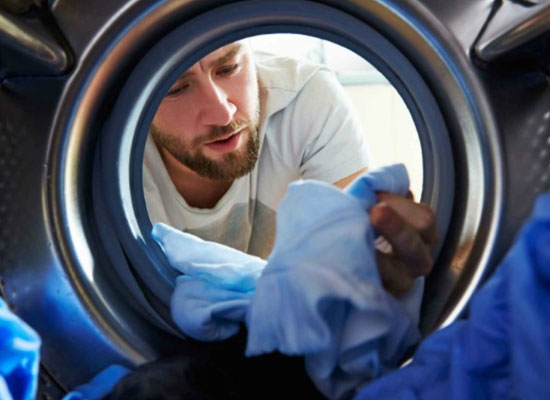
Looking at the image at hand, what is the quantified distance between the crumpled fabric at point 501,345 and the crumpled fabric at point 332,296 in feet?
0.19

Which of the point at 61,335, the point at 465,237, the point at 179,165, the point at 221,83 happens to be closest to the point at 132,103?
the point at 61,335

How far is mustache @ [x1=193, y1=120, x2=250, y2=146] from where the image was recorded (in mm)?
1383

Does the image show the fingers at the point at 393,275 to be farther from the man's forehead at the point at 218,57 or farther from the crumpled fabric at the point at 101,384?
the man's forehead at the point at 218,57

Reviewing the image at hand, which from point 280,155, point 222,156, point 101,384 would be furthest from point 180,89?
point 101,384

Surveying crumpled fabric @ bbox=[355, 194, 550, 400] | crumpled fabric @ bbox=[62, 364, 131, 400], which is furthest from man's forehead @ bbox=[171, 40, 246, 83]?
crumpled fabric @ bbox=[355, 194, 550, 400]

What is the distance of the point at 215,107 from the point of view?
131cm

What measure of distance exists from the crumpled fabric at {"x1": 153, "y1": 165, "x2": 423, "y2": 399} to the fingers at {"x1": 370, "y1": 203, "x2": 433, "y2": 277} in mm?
16

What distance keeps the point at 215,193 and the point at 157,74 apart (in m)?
0.93

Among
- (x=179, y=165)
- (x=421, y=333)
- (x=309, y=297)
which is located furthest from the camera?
(x=179, y=165)

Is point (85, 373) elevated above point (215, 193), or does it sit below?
above

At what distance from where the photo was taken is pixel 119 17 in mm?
639

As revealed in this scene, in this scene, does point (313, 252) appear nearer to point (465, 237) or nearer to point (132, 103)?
point (465, 237)

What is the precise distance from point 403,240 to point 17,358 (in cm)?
31

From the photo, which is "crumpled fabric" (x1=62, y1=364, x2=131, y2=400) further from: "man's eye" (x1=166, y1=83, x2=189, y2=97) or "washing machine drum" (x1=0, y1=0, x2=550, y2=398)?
"man's eye" (x1=166, y1=83, x2=189, y2=97)
